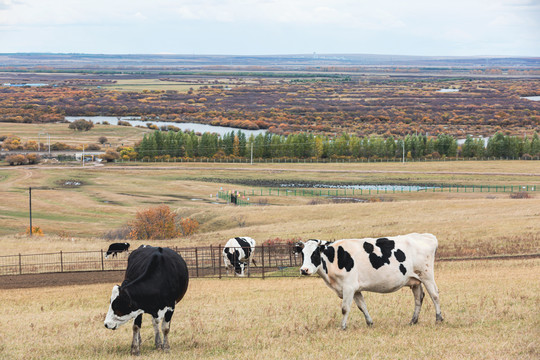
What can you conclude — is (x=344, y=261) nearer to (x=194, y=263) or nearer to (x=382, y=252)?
(x=382, y=252)

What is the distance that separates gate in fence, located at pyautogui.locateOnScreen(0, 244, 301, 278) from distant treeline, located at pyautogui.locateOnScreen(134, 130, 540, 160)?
9170cm

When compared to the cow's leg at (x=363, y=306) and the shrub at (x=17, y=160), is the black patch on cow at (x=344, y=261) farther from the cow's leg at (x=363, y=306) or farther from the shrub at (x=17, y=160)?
the shrub at (x=17, y=160)

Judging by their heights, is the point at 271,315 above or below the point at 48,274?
above

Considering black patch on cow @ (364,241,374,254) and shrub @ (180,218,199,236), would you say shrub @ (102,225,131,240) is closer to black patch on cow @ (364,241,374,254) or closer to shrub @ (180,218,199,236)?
shrub @ (180,218,199,236)

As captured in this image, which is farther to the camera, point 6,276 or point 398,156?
point 398,156

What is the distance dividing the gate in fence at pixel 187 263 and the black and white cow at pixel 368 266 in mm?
16511

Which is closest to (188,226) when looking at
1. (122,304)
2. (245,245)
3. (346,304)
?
(245,245)

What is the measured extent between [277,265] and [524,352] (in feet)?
79.5

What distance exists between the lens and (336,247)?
1622cm

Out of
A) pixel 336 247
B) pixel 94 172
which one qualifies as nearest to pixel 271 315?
pixel 336 247

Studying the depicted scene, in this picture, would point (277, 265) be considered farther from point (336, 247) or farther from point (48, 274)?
point (336, 247)

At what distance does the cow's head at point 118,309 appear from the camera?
1375cm

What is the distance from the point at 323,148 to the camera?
454 feet

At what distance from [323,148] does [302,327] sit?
123183 millimetres
